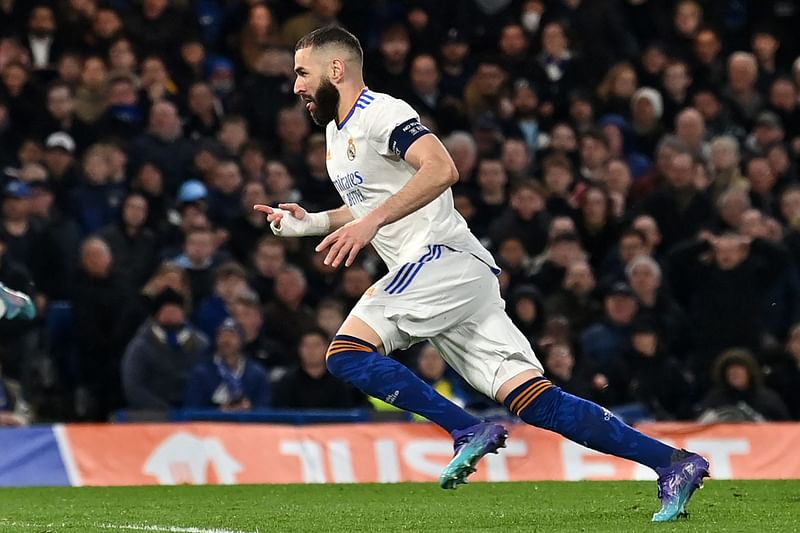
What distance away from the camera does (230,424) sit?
11.2 m

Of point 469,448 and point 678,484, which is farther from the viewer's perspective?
point 678,484

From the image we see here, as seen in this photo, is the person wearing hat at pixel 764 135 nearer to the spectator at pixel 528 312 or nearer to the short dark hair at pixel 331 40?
the spectator at pixel 528 312

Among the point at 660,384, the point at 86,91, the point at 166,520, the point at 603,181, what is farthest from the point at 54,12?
the point at 166,520

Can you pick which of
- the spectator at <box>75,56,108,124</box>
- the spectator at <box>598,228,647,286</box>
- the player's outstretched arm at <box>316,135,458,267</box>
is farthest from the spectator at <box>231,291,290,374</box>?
the player's outstretched arm at <box>316,135,458,267</box>

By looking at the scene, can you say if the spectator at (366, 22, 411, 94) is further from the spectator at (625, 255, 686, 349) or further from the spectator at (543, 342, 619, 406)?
the spectator at (543, 342, 619, 406)

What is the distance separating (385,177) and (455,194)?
7.10 metres

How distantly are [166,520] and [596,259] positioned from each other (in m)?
7.37

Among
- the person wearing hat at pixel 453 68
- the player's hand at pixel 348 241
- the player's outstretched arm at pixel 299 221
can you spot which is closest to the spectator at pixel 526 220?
the person wearing hat at pixel 453 68

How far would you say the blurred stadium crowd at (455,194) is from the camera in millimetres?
12523

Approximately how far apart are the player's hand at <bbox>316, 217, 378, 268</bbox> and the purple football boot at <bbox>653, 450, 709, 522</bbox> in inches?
64.2

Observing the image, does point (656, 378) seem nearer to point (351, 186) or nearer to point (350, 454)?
point (350, 454)

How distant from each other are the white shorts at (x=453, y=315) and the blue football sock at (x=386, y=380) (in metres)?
0.14

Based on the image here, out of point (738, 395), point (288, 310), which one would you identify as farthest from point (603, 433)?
point (288, 310)

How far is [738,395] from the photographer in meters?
12.1
